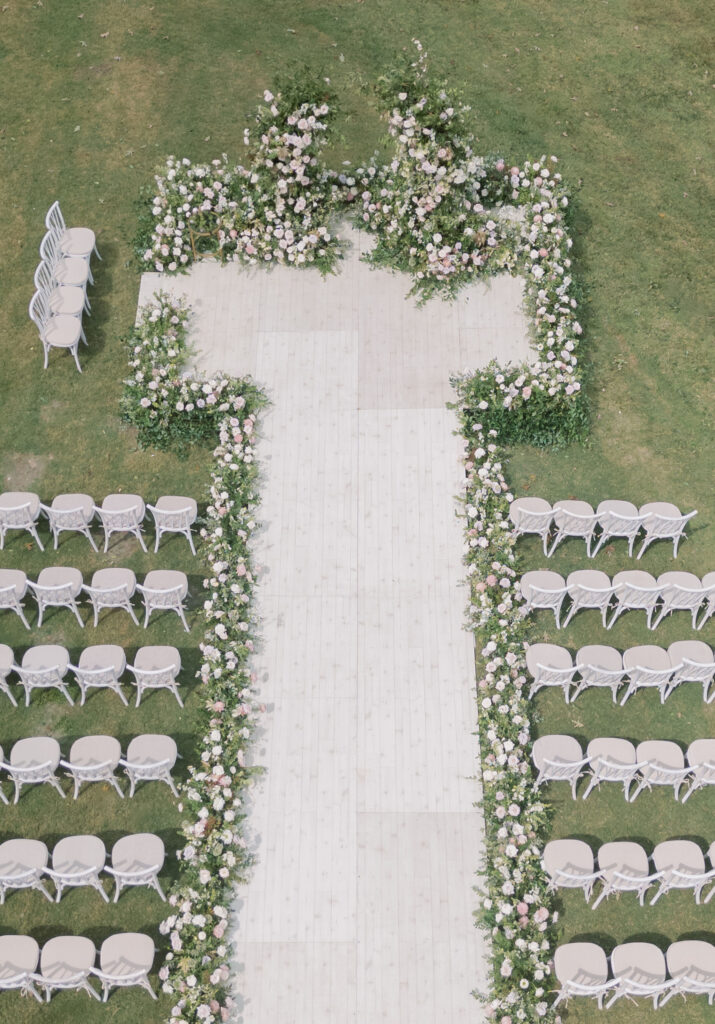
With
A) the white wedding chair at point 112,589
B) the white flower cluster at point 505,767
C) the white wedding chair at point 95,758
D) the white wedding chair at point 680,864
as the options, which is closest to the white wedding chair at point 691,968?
the white wedding chair at point 680,864

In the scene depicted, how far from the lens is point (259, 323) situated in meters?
14.9

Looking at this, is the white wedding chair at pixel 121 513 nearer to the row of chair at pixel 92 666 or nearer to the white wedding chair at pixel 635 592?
the row of chair at pixel 92 666

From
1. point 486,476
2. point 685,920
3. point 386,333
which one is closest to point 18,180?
point 386,333

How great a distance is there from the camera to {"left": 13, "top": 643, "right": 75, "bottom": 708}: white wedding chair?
37.1ft

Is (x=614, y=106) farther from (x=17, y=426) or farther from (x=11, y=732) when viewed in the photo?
(x=11, y=732)

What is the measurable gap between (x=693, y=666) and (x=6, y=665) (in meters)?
8.10

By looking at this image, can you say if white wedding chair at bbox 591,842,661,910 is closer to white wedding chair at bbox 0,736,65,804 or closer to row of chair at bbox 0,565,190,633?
row of chair at bbox 0,565,190,633

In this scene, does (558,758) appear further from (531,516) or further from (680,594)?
(531,516)

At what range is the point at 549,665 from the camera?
11.7 metres

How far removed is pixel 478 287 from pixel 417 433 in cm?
293

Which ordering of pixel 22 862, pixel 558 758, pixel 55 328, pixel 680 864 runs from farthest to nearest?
pixel 55 328 → pixel 558 758 → pixel 680 864 → pixel 22 862

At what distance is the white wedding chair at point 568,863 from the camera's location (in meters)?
10.5

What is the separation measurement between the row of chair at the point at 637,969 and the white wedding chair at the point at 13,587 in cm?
744

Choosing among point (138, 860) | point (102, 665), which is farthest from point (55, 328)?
point (138, 860)
